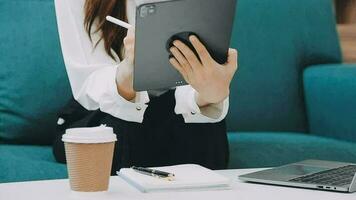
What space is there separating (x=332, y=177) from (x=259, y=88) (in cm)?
96

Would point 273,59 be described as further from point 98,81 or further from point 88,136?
point 88,136

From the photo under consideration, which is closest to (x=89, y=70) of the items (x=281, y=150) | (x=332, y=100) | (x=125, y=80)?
(x=125, y=80)

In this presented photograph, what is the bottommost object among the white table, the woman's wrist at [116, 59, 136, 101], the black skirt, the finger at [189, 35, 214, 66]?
the black skirt

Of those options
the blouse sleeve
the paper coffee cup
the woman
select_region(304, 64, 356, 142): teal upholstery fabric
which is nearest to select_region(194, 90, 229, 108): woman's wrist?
the woman

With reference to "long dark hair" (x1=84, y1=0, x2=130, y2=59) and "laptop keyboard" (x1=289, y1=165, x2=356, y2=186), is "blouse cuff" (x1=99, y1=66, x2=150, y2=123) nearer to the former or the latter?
"long dark hair" (x1=84, y1=0, x2=130, y2=59)

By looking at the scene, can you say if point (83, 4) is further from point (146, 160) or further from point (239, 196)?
point (239, 196)

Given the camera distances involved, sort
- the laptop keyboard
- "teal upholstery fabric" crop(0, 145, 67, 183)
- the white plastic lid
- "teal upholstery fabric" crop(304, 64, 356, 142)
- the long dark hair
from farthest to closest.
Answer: "teal upholstery fabric" crop(304, 64, 356, 142) < the long dark hair < "teal upholstery fabric" crop(0, 145, 67, 183) < the laptop keyboard < the white plastic lid

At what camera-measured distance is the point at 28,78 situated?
5.94 feet

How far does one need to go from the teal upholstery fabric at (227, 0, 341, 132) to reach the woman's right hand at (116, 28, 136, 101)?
0.70 meters

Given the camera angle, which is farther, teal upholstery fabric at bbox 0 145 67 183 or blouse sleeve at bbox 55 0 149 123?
teal upholstery fabric at bbox 0 145 67 183

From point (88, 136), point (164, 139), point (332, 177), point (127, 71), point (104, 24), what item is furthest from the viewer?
point (104, 24)

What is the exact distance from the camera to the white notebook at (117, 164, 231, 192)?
3.28ft

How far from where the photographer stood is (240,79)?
2.03m

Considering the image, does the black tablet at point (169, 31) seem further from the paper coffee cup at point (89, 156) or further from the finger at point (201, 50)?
the paper coffee cup at point (89, 156)
